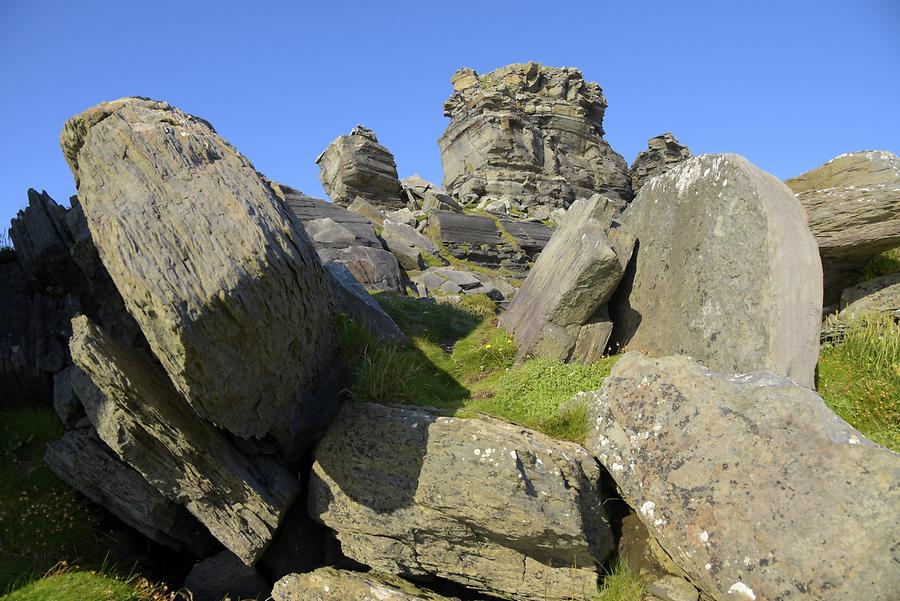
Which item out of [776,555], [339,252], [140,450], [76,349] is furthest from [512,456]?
[339,252]

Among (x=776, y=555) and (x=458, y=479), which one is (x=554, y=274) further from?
(x=776, y=555)

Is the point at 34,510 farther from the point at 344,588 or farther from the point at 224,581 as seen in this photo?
the point at 344,588

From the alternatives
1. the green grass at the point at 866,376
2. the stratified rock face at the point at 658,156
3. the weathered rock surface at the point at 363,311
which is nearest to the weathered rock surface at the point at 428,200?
the weathered rock surface at the point at 363,311

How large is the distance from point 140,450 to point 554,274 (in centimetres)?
759

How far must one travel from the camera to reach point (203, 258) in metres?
5.38

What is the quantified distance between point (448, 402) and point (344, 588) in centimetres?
317

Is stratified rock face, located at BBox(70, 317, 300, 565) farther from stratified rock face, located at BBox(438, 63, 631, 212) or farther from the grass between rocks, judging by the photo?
stratified rock face, located at BBox(438, 63, 631, 212)

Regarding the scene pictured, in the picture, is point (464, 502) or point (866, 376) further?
point (866, 376)

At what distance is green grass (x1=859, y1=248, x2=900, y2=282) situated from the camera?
9922mm

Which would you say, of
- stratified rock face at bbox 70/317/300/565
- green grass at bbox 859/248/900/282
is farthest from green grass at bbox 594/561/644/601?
green grass at bbox 859/248/900/282

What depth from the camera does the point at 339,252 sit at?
21.1m

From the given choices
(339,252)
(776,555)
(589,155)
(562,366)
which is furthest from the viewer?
(589,155)

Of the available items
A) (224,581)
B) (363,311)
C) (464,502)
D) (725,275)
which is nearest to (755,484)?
(464,502)

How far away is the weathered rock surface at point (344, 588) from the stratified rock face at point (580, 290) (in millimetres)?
4743
